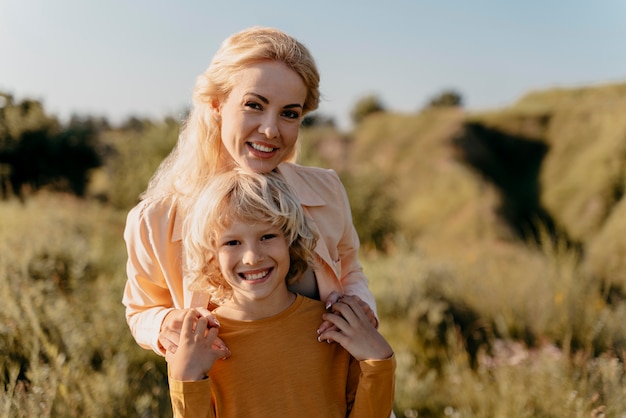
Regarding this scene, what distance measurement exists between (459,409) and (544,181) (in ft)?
47.0

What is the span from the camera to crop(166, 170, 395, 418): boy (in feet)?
6.42

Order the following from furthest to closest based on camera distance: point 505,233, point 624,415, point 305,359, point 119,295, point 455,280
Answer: point 505,233
point 455,280
point 119,295
point 624,415
point 305,359

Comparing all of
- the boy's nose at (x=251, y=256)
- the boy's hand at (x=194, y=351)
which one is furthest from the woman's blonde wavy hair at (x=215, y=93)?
the boy's hand at (x=194, y=351)

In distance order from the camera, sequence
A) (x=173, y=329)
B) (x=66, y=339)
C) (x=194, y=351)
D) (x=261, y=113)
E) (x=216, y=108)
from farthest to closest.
Result: (x=66, y=339) → (x=216, y=108) → (x=261, y=113) → (x=173, y=329) → (x=194, y=351)

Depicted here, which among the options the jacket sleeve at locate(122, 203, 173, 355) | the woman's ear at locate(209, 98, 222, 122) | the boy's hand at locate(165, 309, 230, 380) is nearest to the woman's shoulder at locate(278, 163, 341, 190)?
the woman's ear at locate(209, 98, 222, 122)

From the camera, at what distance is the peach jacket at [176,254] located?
211 centimetres

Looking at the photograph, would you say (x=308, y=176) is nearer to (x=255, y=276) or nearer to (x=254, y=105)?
(x=254, y=105)

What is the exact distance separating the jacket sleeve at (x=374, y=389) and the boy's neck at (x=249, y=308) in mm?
347

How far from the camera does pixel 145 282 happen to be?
2.19 meters

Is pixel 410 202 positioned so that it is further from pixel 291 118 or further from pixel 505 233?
pixel 291 118

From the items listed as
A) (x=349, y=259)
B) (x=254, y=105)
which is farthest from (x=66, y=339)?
→ (x=254, y=105)

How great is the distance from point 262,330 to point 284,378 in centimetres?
17

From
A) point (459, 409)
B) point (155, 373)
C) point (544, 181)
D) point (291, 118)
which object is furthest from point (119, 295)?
point (544, 181)

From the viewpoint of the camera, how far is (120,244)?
7.70 metres
